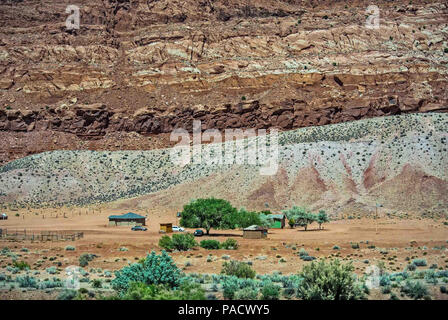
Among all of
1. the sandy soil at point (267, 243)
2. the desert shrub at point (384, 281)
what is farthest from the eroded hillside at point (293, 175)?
the desert shrub at point (384, 281)

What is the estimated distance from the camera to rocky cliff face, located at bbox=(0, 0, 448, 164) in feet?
294

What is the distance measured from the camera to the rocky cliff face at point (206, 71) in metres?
89.7

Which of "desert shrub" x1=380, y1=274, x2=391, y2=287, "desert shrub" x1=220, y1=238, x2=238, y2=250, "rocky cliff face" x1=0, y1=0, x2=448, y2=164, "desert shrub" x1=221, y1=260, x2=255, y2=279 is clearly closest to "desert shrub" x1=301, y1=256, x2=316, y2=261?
"desert shrub" x1=220, y1=238, x2=238, y2=250

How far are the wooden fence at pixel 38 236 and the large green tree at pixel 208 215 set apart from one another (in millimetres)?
8702

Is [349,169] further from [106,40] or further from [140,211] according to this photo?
[106,40]

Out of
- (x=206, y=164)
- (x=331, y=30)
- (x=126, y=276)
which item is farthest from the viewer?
(x=331, y=30)

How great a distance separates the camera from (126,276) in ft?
83.7

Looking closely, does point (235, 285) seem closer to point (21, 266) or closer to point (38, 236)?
point (21, 266)

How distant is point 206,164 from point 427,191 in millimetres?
25219

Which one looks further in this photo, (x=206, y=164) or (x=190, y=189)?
(x=206, y=164)

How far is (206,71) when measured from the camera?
96.1 meters

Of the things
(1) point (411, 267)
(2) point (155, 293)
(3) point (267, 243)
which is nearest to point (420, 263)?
(1) point (411, 267)

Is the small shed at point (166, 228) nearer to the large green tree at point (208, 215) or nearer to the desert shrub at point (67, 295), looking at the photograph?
the large green tree at point (208, 215)
